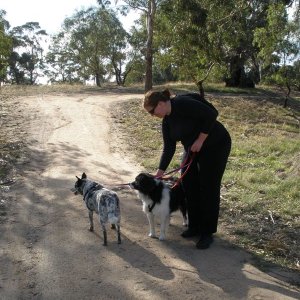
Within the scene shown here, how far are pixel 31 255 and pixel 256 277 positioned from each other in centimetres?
260

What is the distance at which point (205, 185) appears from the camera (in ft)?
17.5

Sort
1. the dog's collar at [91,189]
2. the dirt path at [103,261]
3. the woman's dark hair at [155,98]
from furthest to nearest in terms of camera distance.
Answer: the dog's collar at [91,189] < the woman's dark hair at [155,98] < the dirt path at [103,261]

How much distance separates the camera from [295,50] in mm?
21438

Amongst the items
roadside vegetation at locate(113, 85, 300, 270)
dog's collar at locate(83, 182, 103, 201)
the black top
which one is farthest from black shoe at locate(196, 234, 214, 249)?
dog's collar at locate(83, 182, 103, 201)

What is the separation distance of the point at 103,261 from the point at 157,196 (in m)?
1.03

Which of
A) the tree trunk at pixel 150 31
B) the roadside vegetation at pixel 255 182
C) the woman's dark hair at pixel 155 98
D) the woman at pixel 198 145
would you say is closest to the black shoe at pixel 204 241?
the woman at pixel 198 145

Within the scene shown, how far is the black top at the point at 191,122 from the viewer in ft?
16.4

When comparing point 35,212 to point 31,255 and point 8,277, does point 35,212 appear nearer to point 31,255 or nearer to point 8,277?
point 31,255

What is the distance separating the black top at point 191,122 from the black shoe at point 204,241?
1.13m

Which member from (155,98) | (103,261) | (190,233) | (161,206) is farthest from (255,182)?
(103,261)

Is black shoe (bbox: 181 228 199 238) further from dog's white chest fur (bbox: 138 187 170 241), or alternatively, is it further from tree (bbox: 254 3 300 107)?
tree (bbox: 254 3 300 107)

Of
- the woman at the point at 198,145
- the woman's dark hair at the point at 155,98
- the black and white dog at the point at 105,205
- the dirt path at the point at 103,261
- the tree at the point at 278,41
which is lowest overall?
the dirt path at the point at 103,261

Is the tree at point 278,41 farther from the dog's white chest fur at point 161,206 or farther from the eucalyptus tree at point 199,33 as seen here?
the dog's white chest fur at point 161,206

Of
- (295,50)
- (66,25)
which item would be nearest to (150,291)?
(295,50)
